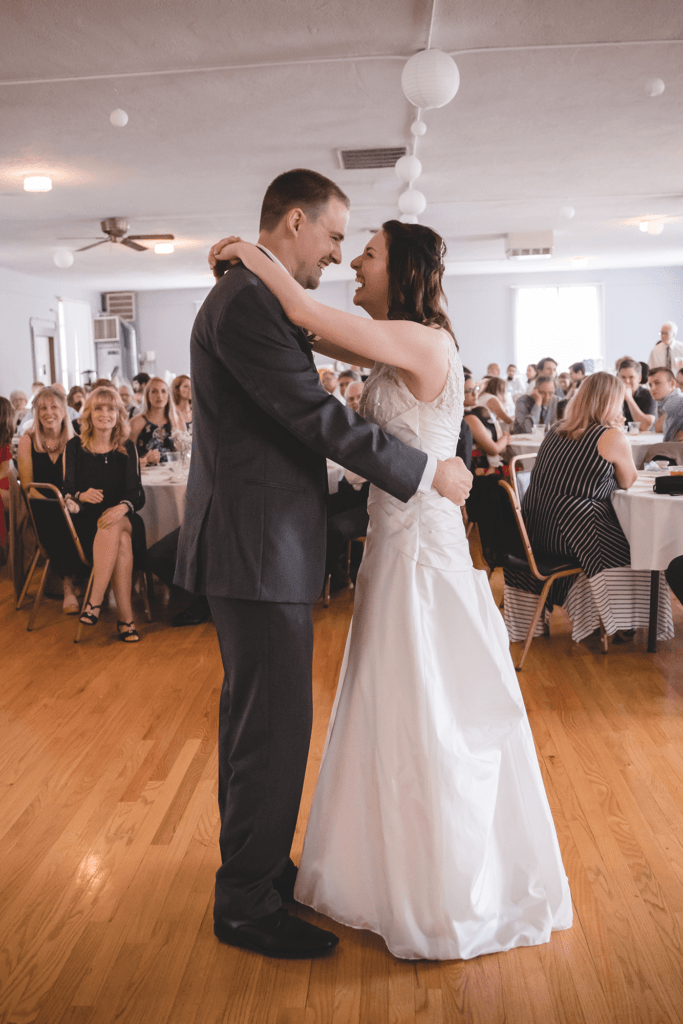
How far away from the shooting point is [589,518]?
3812 mm

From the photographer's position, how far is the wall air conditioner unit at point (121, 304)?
58.3 feet

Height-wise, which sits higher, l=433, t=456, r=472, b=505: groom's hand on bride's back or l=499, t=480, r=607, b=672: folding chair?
l=433, t=456, r=472, b=505: groom's hand on bride's back

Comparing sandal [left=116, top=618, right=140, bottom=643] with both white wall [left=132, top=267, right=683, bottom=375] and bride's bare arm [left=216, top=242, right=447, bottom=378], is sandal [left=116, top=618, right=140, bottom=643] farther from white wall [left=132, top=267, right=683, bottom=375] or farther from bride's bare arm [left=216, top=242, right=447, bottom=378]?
white wall [left=132, top=267, right=683, bottom=375]

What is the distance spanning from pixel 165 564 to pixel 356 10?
3.10m

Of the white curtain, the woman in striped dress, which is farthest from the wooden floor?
the white curtain

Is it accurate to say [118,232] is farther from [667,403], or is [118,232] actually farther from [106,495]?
[667,403]

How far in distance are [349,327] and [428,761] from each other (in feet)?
3.03

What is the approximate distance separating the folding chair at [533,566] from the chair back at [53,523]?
2.28 m

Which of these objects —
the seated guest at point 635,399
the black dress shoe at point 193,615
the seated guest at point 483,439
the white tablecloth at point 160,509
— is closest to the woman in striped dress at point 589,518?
the seated guest at point 483,439

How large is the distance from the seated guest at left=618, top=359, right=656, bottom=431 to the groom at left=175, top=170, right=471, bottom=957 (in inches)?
227

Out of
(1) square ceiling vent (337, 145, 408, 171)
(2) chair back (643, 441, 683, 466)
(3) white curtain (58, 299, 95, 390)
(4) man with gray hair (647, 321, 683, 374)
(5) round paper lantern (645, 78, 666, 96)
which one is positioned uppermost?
(1) square ceiling vent (337, 145, 408, 171)

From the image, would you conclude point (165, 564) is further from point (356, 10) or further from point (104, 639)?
point (356, 10)

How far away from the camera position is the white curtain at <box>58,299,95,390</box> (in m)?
16.0

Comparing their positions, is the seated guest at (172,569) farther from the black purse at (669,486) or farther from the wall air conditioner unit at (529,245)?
the wall air conditioner unit at (529,245)
